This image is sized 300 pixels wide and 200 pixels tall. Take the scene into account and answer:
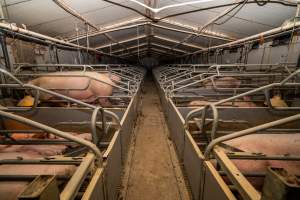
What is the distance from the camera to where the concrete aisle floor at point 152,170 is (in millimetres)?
2039

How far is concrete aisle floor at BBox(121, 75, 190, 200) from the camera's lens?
2039 millimetres

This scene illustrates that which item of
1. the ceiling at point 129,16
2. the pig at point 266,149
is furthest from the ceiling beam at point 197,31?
the pig at point 266,149

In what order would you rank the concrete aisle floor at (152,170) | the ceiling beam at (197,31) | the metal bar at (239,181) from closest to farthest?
the metal bar at (239,181), the concrete aisle floor at (152,170), the ceiling beam at (197,31)

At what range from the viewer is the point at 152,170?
2.44m

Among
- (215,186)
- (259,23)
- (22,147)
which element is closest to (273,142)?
(215,186)

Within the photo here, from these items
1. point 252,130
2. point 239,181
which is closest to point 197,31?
point 252,130

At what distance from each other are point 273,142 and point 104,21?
4674 millimetres

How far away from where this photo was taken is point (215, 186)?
116 cm

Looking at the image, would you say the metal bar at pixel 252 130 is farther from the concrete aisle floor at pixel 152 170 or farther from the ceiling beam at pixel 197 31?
the ceiling beam at pixel 197 31

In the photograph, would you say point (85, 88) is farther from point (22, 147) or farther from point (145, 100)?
point (145, 100)

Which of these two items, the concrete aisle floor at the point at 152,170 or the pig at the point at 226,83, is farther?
the pig at the point at 226,83

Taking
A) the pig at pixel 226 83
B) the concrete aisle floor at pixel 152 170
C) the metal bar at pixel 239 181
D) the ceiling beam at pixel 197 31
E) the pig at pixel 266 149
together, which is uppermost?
the ceiling beam at pixel 197 31

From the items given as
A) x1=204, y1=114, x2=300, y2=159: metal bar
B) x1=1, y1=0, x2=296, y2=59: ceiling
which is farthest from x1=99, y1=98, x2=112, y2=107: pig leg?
x1=204, y1=114, x2=300, y2=159: metal bar

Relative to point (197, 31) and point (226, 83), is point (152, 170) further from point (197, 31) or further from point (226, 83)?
point (197, 31)
